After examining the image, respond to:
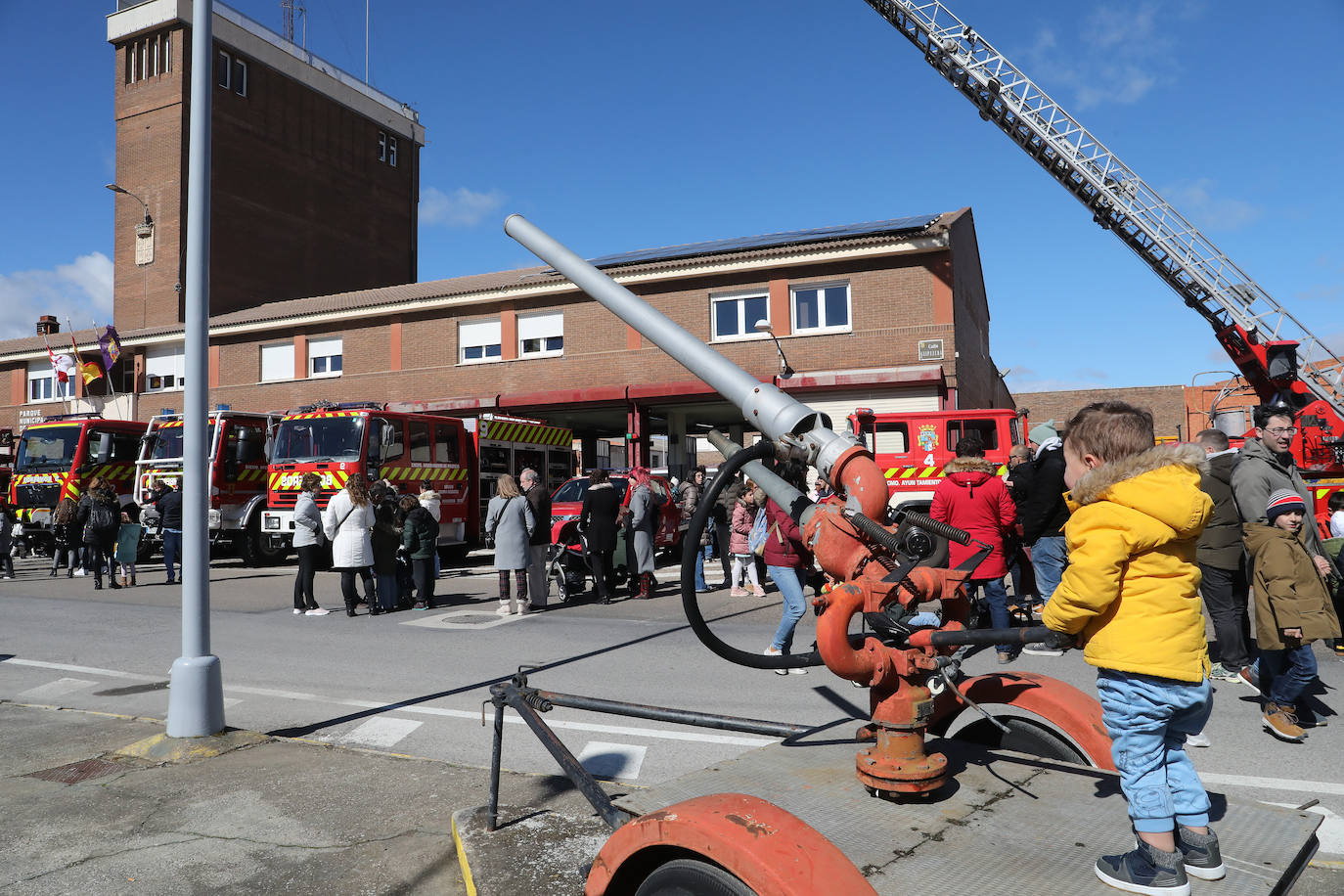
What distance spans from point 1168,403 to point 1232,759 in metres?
43.5

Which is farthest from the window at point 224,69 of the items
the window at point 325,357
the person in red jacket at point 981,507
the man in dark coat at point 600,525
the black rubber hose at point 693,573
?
the black rubber hose at point 693,573

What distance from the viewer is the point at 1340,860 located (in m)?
3.30

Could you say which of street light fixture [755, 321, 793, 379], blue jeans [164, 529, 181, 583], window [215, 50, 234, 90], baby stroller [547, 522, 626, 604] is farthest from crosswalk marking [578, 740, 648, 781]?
window [215, 50, 234, 90]

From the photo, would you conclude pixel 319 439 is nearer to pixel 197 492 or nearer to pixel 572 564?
pixel 572 564

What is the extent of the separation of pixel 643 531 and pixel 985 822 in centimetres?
953

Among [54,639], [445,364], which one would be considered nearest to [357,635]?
[54,639]

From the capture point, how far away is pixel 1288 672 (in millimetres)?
5066

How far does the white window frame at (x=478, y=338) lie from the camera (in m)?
24.6

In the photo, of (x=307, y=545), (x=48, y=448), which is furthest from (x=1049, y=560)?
(x=48, y=448)

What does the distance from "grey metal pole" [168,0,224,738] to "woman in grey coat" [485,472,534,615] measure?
515 cm

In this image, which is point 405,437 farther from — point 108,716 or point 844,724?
point 844,724

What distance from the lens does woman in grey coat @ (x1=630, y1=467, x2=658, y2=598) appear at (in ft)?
39.1

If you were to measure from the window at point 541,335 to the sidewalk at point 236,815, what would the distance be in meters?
19.2

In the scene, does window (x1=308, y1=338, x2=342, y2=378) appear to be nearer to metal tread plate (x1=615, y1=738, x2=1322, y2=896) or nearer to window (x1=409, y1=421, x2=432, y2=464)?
window (x1=409, y1=421, x2=432, y2=464)
